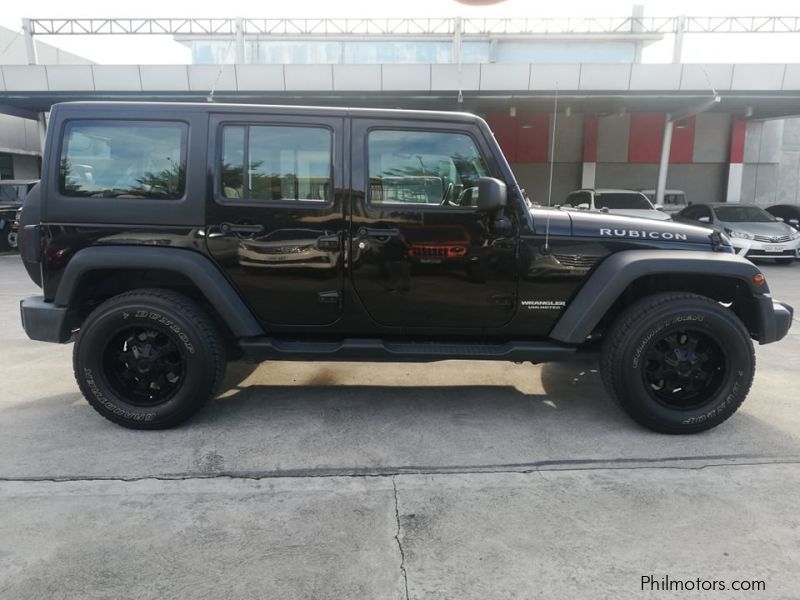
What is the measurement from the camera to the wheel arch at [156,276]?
11.4 ft

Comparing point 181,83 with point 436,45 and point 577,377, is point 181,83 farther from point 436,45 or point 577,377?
point 436,45

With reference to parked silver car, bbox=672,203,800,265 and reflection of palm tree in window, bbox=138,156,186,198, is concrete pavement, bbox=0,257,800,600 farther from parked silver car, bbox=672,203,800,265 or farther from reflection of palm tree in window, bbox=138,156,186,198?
parked silver car, bbox=672,203,800,265

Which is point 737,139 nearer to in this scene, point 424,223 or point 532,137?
point 532,137

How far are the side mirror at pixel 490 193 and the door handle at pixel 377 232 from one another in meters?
0.57

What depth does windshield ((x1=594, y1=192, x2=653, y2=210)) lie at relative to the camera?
13155 mm

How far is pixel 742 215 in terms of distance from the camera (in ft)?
43.1

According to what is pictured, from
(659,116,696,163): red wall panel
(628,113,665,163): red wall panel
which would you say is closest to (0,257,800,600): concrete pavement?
(628,113,665,163): red wall panel

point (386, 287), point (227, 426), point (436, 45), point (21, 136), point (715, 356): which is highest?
point (436, 45)

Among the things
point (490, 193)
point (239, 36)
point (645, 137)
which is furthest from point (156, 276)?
point (645, 137)

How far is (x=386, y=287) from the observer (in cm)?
361

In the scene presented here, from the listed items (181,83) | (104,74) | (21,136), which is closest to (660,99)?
(181,83)

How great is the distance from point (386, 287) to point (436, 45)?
31627 mm

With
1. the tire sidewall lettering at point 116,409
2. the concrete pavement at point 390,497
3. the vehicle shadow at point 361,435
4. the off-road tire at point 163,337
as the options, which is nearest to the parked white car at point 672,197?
the concrete pavement at point 390,497

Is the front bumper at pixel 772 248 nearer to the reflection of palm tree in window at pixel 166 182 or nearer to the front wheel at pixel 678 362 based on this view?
the front wheel at pixel 678 362
